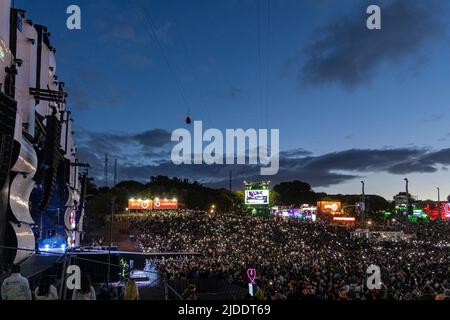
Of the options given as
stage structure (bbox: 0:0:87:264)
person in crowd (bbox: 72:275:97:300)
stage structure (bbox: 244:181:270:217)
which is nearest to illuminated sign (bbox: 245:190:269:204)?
stage structure (bbox: 244:181:270:217)

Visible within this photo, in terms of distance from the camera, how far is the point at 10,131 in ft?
37.2

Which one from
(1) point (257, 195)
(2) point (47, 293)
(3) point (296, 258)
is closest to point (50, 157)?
(2) point (47, 293)

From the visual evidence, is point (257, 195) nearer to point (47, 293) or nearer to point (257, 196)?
point (257, 196)

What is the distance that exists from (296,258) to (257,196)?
100.0 feet

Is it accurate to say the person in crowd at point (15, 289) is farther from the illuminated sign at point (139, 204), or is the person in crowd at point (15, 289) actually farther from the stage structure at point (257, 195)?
the illuminated sign at point (139, 204)

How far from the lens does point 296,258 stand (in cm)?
3070

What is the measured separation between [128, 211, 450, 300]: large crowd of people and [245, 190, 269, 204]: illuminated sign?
3.82m

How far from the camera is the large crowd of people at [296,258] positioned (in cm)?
1759

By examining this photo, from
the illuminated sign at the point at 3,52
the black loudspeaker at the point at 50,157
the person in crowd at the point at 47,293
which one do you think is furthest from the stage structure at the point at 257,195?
the person in crowd at the point at 47,293

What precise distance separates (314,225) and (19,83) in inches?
1990

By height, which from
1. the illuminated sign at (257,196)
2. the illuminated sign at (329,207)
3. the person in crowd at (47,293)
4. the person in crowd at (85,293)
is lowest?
the illuminated sign at (329,207)

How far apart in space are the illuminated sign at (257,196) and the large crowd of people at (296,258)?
3.82 meters
